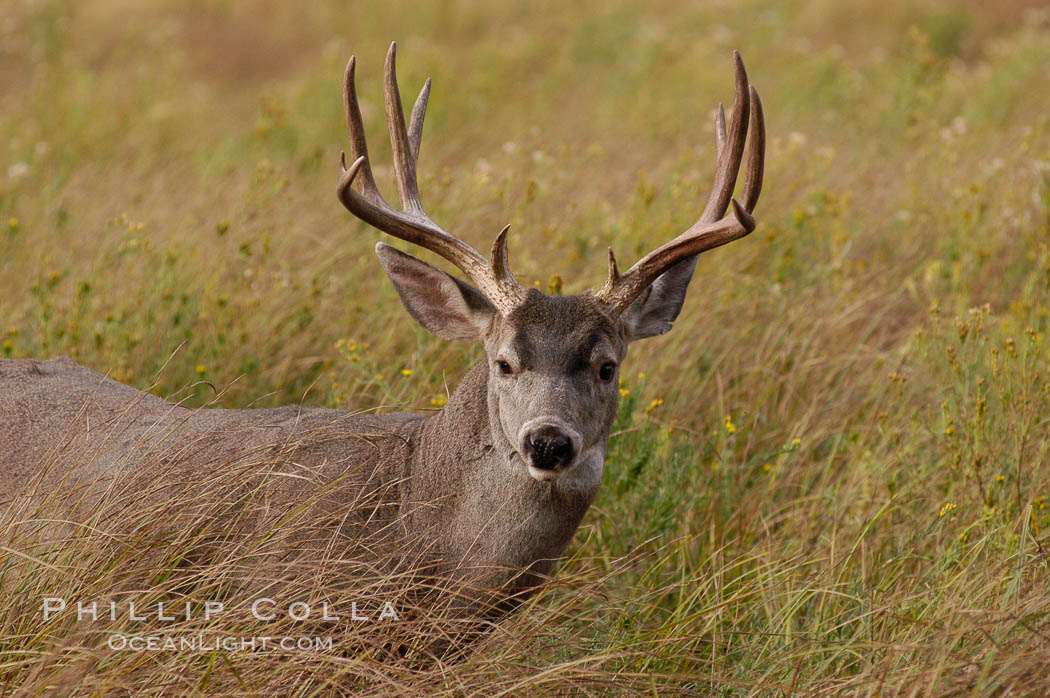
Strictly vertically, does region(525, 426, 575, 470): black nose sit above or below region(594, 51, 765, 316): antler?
below

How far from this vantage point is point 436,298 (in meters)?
4.17

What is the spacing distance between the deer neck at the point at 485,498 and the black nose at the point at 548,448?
0.23 m

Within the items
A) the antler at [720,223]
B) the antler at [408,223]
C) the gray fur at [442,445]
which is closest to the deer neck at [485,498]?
the gray fur at [442,445]

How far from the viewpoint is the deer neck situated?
3.71m

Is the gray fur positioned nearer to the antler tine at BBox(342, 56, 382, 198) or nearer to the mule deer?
the mule deer

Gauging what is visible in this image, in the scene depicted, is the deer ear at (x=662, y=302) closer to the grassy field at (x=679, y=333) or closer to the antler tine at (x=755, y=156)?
the antler tine at (x=755, y=156)

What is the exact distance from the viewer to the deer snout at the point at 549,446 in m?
3.46

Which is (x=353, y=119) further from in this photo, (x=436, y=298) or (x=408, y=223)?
(x=436, y=298)

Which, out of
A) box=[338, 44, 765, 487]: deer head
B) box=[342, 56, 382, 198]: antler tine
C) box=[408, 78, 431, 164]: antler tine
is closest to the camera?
box=[338, 44, 765, 487]: deer head

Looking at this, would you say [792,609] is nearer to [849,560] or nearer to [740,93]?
[849,560]

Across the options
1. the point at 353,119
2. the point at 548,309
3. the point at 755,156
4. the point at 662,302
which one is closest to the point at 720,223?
the point at 755,156

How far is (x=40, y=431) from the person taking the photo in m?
4.23

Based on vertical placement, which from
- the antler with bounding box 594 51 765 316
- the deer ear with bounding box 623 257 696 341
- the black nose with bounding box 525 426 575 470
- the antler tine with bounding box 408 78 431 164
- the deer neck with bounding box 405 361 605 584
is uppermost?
the antler tine with bounding box 408 78 431 164

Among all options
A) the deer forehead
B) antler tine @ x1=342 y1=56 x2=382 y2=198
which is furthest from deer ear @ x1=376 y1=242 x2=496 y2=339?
antler tine @ x1=342 y1=56 x2=382 y2=198
